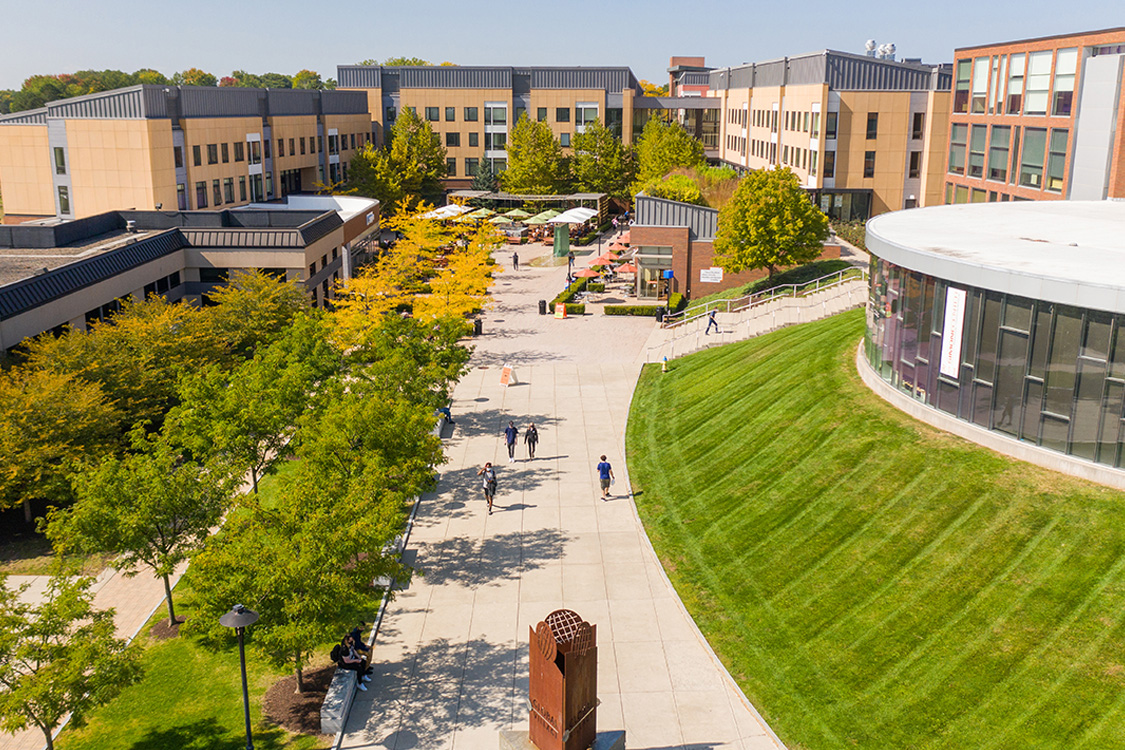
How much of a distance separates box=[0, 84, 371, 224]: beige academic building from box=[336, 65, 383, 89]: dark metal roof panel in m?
35.5

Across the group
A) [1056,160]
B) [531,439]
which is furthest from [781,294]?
[531,439]

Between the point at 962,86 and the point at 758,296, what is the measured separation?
22259 millimetres

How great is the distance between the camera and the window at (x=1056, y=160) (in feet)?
160

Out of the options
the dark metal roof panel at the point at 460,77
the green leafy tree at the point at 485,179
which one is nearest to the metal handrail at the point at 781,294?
the green leafy tree at the point at 485,179

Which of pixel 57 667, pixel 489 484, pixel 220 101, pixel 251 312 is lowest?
pixel 489 484

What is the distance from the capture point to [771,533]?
24.2 meters

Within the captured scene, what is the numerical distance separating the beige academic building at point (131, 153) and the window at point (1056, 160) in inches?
2131

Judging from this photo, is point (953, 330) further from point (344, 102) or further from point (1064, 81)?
point (344, 102)

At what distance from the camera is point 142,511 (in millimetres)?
20656

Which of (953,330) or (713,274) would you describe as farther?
(713,274)

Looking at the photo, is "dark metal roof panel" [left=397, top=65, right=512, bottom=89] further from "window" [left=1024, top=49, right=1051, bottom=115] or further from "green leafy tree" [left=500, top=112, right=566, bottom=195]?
"window" [left=1024, top=49, right=1051, bottom=115]

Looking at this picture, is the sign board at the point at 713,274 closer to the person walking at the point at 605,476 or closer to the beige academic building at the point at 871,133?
the beige academic building at the point at 871,133

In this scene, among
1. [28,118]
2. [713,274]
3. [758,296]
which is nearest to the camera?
[758,296]

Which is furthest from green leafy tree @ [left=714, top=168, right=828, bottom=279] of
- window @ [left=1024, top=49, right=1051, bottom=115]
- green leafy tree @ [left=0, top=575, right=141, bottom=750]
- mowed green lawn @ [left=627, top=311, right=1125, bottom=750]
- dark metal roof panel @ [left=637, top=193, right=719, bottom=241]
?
green leafy tree @ [left=0, top=575, right=141, bottom=750]
